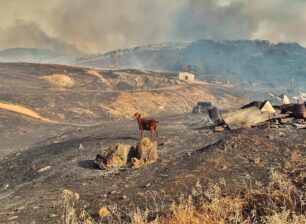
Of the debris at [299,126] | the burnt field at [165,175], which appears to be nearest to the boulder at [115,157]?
the burnt field at [165,175]

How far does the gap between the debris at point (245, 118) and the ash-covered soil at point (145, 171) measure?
3.53ft

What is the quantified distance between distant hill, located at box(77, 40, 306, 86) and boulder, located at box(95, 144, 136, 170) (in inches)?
3755

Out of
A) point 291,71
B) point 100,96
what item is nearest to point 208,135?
point 100,96

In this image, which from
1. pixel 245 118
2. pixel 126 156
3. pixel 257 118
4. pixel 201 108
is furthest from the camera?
pixel 201 108

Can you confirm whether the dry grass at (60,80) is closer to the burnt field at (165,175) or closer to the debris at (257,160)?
the burnt field at (165,175)

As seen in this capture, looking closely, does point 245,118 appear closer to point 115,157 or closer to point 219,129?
point 219,129

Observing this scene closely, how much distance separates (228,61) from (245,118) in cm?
13052

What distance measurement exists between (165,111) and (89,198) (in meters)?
40.5

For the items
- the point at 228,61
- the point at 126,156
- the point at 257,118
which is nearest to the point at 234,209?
the point at 126,156

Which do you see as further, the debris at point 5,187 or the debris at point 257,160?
the debris at point 5,187

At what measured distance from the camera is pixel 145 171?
14.8 metres

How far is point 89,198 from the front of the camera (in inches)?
485

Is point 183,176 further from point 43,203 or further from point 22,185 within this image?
point 22,185

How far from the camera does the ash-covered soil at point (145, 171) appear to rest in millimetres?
11836
